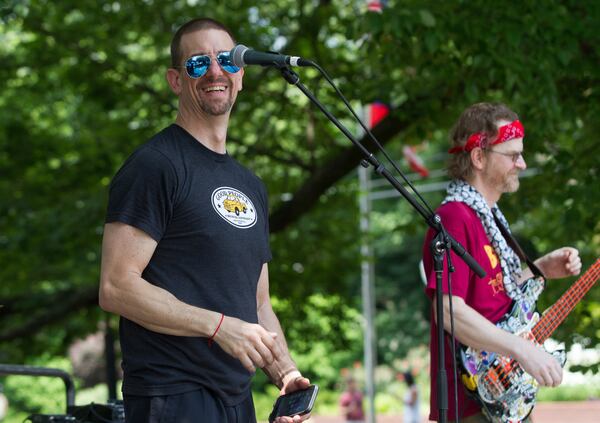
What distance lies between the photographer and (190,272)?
9.12 ft

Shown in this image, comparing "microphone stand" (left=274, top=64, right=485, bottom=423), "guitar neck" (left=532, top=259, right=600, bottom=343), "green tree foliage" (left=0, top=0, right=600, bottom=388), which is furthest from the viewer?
"green tree foliage" (left=0, top=0, right=600, bottom=388)

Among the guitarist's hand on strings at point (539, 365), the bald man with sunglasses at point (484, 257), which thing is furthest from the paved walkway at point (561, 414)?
the guitarist's hand on strings at point (539, 365)

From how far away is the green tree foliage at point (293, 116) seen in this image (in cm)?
614

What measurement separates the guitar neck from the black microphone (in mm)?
1502

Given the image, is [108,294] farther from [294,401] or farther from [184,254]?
[294,401]

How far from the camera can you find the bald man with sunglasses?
3406mm

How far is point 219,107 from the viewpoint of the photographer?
2973mm

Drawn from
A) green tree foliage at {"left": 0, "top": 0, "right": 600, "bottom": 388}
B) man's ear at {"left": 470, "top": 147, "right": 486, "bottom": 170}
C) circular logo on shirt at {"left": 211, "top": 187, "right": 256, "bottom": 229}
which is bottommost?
circular logo on shirt at {"left": 211, "top": 187, "right": 256, "bottom": 229}

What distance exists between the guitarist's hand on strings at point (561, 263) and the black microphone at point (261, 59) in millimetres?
1573

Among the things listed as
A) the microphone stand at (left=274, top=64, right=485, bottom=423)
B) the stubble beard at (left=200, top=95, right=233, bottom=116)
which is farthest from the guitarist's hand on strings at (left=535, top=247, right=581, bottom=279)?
the stubble beard at (left=200, top=95, right=233, bottom=116)

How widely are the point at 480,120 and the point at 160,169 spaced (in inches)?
62.2

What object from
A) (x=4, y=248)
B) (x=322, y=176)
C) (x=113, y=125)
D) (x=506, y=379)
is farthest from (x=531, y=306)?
(x=4, y=248)

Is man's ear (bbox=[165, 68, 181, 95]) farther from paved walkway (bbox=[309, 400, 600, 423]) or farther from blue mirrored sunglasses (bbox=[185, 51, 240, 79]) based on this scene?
paved walkway (bbox=[309, 400, 600, 423])

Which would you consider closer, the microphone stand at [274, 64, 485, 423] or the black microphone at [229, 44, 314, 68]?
the black microphone at [229, 44, 314, 68]
